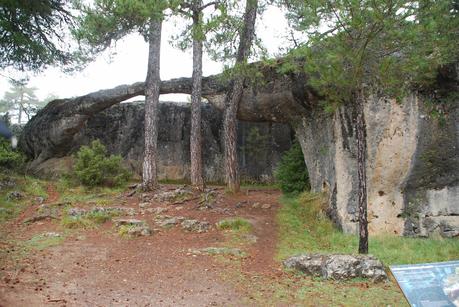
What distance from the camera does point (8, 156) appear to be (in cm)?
1530

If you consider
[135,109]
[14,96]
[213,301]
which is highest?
[14,96]

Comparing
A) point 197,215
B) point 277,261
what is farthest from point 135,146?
point 277,261

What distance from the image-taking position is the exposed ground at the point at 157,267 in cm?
635

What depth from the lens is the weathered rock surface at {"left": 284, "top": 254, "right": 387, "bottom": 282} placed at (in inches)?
282

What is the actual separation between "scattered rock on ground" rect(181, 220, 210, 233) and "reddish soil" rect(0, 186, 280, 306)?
0.55 feet

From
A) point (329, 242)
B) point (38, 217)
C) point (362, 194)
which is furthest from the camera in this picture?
point (38, 217)

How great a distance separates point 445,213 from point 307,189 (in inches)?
196

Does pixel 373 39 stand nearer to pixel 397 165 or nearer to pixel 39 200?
pixel 397 165

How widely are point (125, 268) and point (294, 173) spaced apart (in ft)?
26.1

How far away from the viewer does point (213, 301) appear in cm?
634

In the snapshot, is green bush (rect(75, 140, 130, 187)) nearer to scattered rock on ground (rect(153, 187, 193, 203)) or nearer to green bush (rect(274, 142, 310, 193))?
scattered rock on ground (rect(153, 187, 193, 203))

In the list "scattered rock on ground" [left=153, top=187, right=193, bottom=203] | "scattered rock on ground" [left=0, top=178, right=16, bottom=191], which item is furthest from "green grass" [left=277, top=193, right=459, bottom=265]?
"scattered rock on ground" [left=0, top=178, right=16, bottom=191]

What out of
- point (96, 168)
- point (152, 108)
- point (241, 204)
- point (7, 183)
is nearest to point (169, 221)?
point (241, 204)

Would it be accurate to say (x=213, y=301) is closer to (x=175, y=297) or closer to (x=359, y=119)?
(x=175, y=297)
